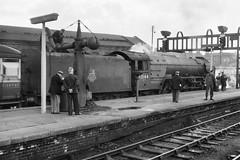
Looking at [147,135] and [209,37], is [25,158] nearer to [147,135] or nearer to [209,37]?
[147,135]

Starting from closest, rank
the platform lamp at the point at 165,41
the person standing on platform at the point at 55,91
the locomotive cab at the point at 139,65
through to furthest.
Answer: the person standing on platform at the point at 55,91 < the locomotive cab at the point at 139,65 < the platform lamp at the point at 165,41

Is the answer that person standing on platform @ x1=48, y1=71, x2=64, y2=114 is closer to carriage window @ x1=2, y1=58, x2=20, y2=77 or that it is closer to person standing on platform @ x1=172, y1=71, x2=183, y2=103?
carriage window @ x1=2, y1=58, x2=20, y2=77

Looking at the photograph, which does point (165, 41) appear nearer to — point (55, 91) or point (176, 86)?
point (176, 86)

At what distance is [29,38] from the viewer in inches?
902

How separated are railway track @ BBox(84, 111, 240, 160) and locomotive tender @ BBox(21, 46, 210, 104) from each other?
397 cm

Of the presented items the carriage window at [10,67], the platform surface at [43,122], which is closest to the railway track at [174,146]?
the platform surface at [43,122]

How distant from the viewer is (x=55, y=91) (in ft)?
30.2

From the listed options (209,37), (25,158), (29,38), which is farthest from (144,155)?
(29,38)

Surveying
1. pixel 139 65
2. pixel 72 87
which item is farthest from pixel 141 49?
pixel 72 87

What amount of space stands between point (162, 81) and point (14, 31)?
1286cm

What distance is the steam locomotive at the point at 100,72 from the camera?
37.5 ft

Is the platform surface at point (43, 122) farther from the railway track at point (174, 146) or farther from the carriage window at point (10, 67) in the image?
the carriage window at point (10, 67)

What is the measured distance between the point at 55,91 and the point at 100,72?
5.00m

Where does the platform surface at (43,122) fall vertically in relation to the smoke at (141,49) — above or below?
below
